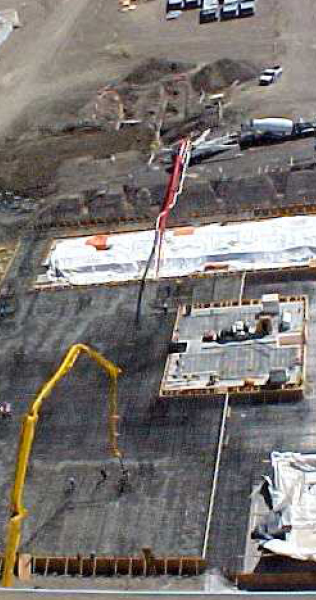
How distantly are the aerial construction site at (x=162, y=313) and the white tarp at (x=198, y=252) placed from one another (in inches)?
5.9

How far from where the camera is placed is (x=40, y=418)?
186 feet

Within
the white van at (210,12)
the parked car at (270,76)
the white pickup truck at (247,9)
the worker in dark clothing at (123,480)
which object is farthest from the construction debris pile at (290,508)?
the white van at (210,12)

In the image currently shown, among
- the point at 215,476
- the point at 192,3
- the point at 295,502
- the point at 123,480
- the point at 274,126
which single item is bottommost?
the point at 295,502

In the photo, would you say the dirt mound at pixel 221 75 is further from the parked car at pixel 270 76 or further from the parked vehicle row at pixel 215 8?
the parked vehicle row at pixel 215 8

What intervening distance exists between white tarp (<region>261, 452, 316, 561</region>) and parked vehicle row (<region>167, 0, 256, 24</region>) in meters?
63.2

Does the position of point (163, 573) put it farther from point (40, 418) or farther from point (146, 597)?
point (40, 418)

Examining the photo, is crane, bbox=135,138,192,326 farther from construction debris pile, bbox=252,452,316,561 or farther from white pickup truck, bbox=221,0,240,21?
white pickup truck, bbox=221,0,240,21

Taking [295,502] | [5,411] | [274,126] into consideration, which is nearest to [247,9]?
[274,126]

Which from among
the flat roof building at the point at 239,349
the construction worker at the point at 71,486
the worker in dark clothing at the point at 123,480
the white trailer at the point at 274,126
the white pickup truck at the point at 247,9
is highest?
the white pickup truck at the point at 247,9

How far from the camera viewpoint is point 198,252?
6650 cm

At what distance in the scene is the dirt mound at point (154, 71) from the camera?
9368 centimetres

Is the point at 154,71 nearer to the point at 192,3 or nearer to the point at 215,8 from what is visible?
the point at 215,8

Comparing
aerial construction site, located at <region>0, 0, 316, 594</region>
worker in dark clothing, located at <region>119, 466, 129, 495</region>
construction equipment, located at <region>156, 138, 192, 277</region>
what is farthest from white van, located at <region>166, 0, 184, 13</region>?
worker in dark clothing, located at <region>119, 466, 129, 495</region>

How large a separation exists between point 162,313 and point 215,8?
52.5m
